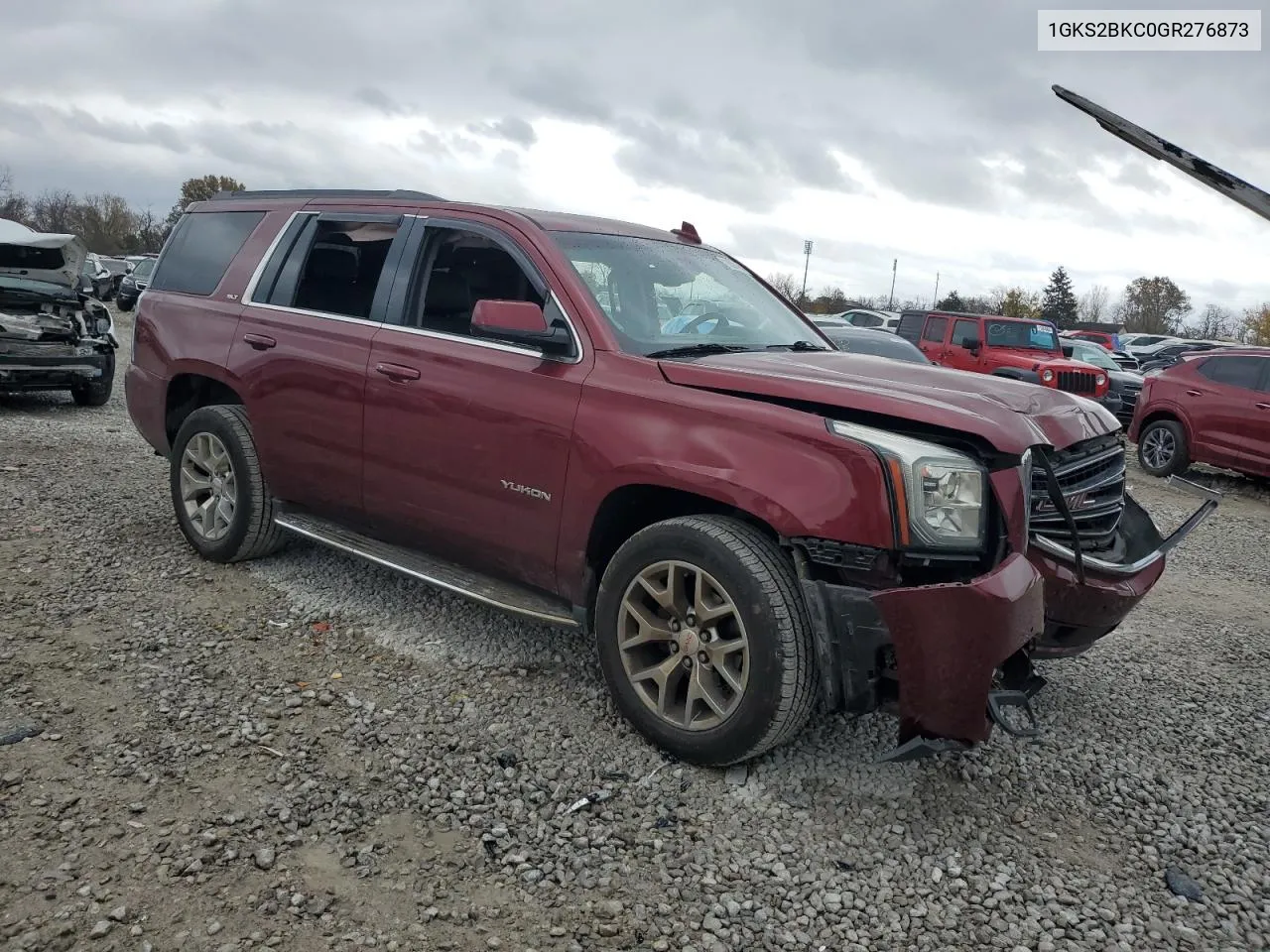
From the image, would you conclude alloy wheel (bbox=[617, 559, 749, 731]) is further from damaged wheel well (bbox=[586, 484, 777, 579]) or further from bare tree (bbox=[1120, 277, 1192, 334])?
bare tree (bbox=[1120, 277, 1192, 334])

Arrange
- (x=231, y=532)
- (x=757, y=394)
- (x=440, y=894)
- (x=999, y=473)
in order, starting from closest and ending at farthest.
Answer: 1. (x=440, y=894)
2. (x=999, y=473)
3. (x=757, y=394)
4. (x=231, y=532)

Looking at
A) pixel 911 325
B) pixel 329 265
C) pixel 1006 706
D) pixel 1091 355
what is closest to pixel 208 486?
pixel 329 265

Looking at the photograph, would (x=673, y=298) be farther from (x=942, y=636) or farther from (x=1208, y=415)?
(x=1208, y=415)

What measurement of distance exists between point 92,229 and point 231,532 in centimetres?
7678

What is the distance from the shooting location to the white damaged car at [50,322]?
977 cm

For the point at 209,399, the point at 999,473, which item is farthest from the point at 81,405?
the point at 999,473

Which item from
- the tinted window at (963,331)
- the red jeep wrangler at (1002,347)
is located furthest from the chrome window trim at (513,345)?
the tinted window at (963,331)

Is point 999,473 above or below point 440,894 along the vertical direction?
above

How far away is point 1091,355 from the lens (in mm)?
19094

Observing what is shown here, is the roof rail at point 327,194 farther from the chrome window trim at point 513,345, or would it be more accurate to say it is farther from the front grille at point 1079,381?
the front grille at point 1079,381

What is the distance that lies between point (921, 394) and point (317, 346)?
107 inches

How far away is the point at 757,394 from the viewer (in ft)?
10.6

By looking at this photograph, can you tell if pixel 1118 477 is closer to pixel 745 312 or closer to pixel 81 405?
pixel 745 312

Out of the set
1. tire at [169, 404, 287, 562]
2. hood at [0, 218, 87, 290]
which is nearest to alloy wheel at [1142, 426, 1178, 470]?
tire at [169, 404, 287, 562]
